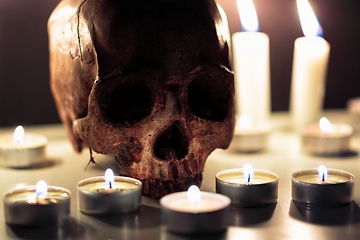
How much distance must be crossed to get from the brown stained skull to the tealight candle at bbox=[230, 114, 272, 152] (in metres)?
0.41

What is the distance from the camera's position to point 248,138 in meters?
1.92

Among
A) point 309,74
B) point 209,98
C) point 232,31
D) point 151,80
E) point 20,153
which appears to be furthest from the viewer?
point 232,31

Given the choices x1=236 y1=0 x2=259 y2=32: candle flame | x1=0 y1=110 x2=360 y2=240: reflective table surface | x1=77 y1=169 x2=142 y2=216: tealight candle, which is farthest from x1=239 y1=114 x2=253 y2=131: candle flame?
x1=77 y1=169 x2=142 y2=216: tealight candle

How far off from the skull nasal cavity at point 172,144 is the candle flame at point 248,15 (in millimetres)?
755

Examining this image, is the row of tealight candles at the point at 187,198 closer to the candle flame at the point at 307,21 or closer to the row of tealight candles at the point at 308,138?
the row of tealight candles at the point at 308,138

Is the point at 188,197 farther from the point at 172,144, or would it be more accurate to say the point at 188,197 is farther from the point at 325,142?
the point at 325,142

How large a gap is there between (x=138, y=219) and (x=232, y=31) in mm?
1283

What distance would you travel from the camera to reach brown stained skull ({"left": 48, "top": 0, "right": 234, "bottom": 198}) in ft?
4.55

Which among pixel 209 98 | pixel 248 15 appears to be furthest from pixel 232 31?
pixel 209 98

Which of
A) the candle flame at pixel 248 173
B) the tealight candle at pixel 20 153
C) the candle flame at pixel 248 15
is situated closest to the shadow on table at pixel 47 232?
the candle flame at pixel 248 173

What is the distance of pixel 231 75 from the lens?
1.50m

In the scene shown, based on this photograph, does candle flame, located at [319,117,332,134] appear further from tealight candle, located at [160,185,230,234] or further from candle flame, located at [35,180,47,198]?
candle flame, located at [35,180,47,198]

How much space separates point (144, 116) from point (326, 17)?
136cm

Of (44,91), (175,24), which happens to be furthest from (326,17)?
(175,24)
